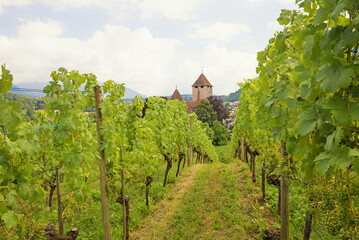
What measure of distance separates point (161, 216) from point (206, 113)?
32.0m

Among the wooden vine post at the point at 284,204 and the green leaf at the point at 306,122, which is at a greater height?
the green leaf at the point at 306,122

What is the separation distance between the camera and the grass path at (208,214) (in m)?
4.73

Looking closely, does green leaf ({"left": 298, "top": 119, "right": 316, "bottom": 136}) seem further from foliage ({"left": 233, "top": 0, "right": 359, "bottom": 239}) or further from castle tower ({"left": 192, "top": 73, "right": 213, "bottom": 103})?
castle tower ({"left": 192, "top": 73, "right": 213, "bottom": 103})

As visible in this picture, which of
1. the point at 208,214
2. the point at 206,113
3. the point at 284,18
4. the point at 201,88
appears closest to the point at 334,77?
the point at 284,18

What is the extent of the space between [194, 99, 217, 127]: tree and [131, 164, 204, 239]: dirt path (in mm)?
29024

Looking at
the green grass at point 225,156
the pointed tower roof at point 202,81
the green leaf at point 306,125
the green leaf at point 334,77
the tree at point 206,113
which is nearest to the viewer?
the green leaf at point 334,77

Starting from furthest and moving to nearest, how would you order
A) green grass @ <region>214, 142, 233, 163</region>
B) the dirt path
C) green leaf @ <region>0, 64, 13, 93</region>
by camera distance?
green grass @ <region>214, 142, 233, 163</region>
the dirt path
green leaf @ <region>0, 64, 13, 93</region>

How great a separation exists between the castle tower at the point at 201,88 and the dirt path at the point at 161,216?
53.9 m

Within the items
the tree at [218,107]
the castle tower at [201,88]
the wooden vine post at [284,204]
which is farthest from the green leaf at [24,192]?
the castle tower at [201,88]

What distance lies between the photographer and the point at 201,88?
6209 cm

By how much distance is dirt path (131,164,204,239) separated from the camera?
4.86 metres

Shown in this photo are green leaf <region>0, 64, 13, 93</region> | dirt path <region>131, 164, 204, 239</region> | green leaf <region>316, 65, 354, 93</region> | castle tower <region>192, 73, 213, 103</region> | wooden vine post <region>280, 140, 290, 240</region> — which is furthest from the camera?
castle tower <region>192, 73, 213, 103</region>

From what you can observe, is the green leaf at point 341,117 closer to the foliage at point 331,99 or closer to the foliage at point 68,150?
the foliage at point 331,99

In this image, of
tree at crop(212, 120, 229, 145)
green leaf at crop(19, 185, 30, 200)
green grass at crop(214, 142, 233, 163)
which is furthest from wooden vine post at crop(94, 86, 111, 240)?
tree at crop(212, 120, 229, 145)
